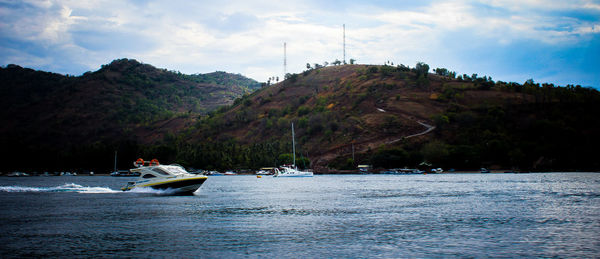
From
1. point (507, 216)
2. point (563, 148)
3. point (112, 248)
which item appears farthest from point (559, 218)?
point (563, 148)

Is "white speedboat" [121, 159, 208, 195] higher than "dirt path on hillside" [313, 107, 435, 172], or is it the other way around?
"dirt path on hillside" [313, 107, 435, 172]

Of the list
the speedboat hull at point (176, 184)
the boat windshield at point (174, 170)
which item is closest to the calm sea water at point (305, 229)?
the speedboat hull at point (176, 184)

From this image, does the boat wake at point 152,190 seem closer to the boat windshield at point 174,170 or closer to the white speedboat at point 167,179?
the white speedboat at point 167,179

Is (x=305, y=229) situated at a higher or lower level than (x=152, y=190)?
lower

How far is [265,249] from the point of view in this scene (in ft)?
90.5

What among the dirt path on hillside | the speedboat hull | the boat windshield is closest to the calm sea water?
the speedboat hull

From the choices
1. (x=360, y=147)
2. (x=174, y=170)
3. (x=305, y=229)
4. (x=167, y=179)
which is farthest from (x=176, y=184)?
(x=360, y=147)

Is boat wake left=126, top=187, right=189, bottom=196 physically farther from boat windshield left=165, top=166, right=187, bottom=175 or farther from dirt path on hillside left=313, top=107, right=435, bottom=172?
dirt path on hillside left=313, top=107, right=435, bottom=172

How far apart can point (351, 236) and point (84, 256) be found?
16.0 metres

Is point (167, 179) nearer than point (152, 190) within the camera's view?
Yes

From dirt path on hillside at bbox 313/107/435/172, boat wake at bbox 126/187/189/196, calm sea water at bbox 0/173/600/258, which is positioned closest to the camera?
calm sea water at bbox 0/173/600/258

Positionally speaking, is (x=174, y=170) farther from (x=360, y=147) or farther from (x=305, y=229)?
(x=360, y=147)

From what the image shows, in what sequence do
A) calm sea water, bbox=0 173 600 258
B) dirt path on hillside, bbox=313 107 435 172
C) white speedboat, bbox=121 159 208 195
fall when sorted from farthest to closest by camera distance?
dirt path on hillside, bbox=313 107 435 172 < white speedboat, bbox=121 159 208 195 < calm sea water, bbox=0 173 600 258

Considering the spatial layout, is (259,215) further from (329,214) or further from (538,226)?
(538,226)
